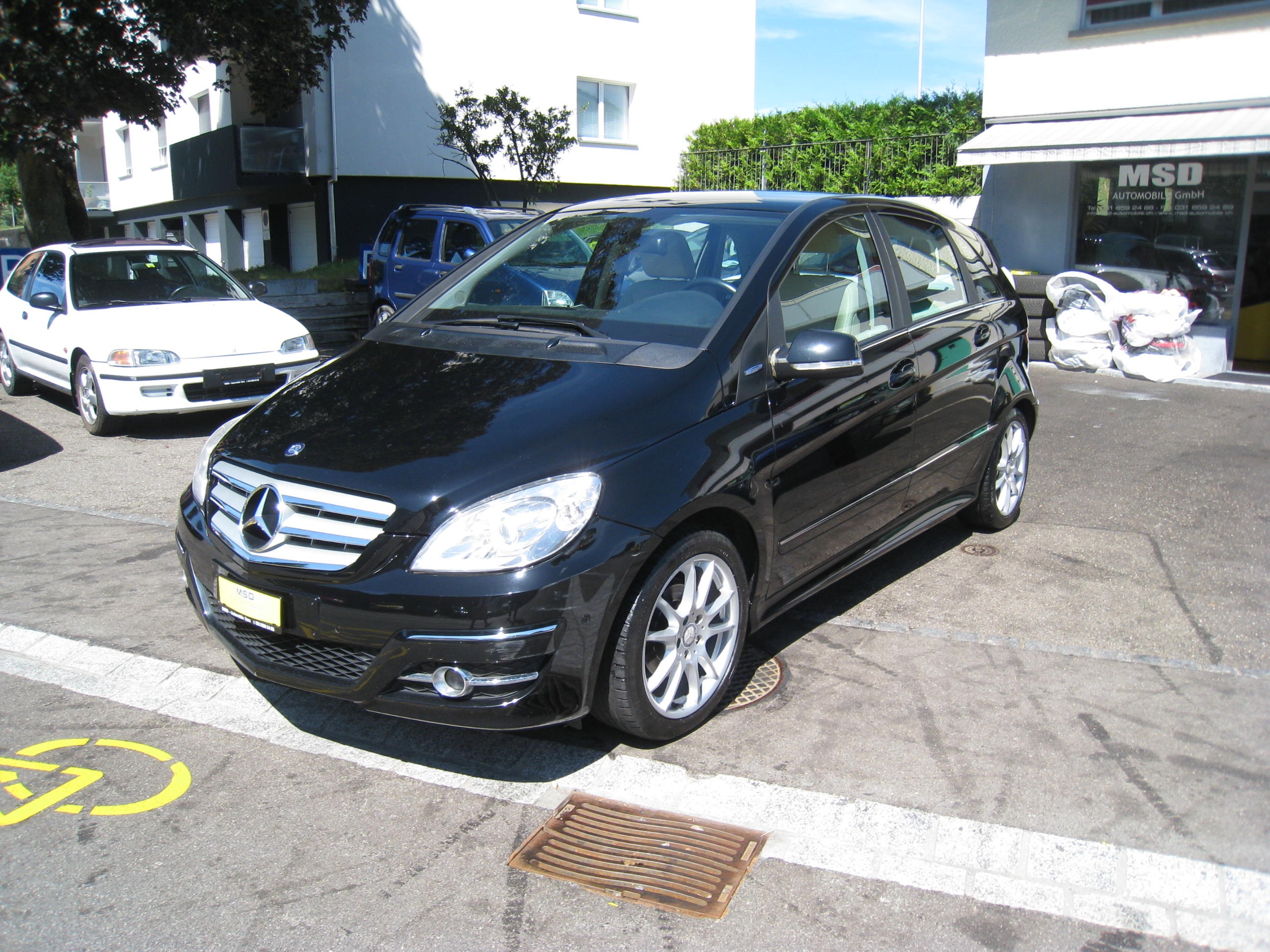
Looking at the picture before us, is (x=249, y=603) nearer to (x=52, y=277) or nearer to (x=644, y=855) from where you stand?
(x=644, y=855)

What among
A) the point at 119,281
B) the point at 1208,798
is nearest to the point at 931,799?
the point at 1208,798

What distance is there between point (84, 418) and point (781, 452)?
7.61 meters

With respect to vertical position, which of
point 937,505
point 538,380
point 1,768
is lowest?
point 1,768

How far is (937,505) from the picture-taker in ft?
16.9

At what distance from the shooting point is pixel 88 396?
919cm

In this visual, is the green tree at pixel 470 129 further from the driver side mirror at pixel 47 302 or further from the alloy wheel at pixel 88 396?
the alloy wheel at pixel 88 396

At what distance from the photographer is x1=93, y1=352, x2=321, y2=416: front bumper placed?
8656mm

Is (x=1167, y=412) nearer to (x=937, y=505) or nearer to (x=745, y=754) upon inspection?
(x=937, y=505)

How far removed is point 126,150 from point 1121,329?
31954 mm

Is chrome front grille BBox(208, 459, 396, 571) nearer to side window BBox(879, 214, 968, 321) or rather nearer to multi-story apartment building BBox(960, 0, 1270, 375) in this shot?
side window BBox(879, 214, 968, 321)

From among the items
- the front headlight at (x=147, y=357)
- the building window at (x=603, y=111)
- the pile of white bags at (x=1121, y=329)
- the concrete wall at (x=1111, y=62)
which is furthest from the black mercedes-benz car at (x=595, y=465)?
the building window at (x=603, y=111)

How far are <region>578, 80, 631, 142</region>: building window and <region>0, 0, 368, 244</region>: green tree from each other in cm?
665

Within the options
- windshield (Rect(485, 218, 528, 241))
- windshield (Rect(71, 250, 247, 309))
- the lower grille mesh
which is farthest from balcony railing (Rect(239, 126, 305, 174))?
the lower grille mesh

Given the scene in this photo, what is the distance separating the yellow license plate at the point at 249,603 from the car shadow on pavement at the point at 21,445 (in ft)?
18.0
